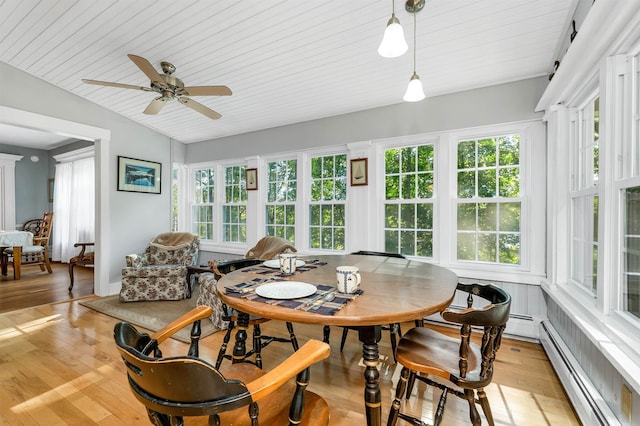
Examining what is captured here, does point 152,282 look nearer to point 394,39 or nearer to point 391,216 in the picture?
point 391,216

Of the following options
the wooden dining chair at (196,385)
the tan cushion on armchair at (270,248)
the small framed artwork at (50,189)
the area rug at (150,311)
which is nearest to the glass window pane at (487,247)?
the tan cushion on armchair at (270,248)

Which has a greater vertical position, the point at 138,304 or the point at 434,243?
the point at 434,243

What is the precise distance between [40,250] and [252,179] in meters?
4.31

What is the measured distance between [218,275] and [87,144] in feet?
18.8

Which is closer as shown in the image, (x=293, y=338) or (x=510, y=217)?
(x=293, y=338)

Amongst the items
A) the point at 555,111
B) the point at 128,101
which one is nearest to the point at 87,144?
the point at 128,101

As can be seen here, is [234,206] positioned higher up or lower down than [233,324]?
higher up

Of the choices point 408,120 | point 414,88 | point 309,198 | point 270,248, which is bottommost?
point 270,248

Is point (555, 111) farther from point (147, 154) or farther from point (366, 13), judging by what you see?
point (147, 154)

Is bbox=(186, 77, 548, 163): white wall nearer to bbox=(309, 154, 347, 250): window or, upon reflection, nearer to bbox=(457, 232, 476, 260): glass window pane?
bbox=(309, 154, 347, 250): window

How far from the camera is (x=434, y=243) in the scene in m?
3.26

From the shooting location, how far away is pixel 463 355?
4.19 ft

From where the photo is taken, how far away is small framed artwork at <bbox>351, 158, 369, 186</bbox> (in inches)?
143

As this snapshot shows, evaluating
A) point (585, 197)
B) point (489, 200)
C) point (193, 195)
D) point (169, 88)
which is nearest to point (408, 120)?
point (489, 200)
